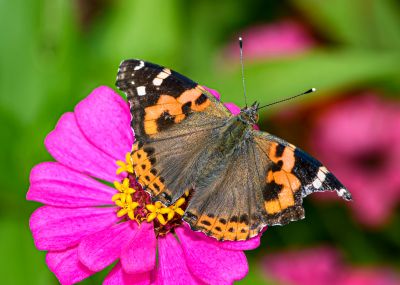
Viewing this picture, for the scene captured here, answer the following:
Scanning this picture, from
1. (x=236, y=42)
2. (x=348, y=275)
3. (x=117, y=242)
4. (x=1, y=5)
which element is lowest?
(x=348, y=275)

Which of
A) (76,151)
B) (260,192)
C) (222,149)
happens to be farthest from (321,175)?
(76,151)

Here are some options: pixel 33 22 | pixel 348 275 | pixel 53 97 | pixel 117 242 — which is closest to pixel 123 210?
pixel 117 242

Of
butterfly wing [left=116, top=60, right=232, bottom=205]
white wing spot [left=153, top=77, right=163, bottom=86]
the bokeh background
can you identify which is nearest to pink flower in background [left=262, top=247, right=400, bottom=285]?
the bokeh background

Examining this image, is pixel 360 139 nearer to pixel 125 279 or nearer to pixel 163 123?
pixel 163 123

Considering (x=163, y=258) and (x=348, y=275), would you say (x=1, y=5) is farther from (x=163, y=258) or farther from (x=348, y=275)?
(x=348, y=275)

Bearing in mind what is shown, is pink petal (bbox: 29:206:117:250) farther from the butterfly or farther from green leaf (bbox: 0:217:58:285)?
green leaf (bbox: 0:217:58:285)

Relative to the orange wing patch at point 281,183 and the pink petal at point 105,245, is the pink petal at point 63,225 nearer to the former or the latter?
the pink petal at point 105,245
